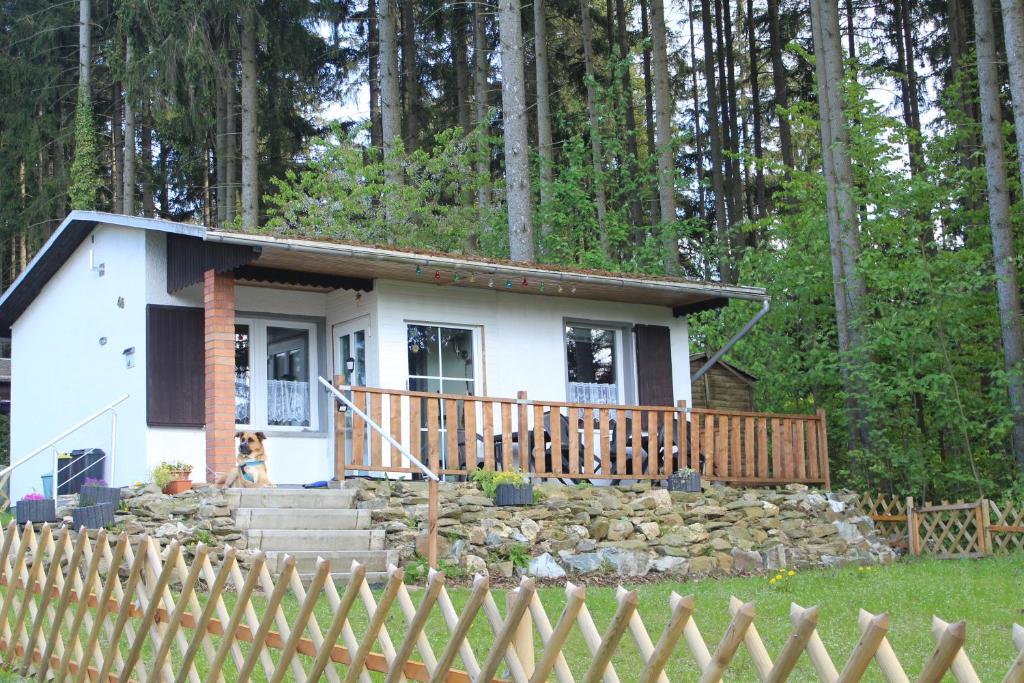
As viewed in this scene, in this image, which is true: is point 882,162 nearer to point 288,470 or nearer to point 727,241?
point 727,241

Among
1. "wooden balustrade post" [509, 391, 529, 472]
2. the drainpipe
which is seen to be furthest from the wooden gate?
"wooden balustrade post" [509, 391, 529, 472]

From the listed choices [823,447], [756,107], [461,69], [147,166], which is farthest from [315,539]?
[756,107]

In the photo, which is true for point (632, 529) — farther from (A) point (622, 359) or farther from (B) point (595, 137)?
(B) point (595, 137)

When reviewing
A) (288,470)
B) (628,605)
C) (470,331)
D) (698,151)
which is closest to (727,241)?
(698,151)

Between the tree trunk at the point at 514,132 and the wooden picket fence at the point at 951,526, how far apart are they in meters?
7.85

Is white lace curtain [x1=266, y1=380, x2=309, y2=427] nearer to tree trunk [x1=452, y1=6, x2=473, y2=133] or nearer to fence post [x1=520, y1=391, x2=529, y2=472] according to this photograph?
fence post [x1=520, y1=391, x2=529, y2=472]

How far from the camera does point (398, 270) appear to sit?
1361 cm

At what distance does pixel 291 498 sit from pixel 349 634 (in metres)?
6.99

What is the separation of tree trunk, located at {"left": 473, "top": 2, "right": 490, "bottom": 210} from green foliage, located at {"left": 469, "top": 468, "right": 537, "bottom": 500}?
562 inches

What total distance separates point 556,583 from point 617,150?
15.9 metres

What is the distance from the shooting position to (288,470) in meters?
14.1

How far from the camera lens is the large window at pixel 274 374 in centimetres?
1421

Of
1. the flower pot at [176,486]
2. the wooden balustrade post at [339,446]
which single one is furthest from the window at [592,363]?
the flower pot at [176,486]

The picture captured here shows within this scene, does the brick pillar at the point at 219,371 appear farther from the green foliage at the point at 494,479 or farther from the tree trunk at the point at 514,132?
the tree trunk at the point at 514,132
